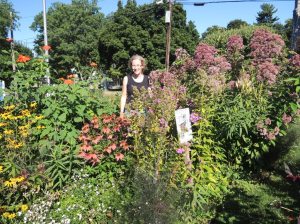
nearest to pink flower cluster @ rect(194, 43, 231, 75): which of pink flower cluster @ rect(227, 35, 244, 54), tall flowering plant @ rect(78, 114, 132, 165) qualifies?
pink flower cluster @ rect(227, 35, 244, 54)

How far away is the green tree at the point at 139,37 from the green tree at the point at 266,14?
4682 cm

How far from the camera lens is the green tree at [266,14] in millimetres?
79375

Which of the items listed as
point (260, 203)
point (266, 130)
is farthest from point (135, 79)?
point (260, 203)

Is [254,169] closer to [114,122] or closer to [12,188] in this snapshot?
[114,122]

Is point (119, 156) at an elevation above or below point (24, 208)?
above

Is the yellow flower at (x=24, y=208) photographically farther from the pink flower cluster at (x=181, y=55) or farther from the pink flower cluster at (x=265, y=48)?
the pink flower cluster at (x=265, y=48)

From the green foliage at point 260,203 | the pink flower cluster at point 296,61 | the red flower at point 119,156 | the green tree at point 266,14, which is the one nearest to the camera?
the green foliage at point 260,203

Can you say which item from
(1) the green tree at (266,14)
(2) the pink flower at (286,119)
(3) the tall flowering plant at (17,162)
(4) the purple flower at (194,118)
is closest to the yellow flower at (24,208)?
(3) the tall flowering plant at (17,162)

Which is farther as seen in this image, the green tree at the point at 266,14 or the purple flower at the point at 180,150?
the green tree at the point at 266,14

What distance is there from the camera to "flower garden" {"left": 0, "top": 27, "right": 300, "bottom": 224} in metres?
3.77

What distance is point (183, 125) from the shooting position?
400 cm

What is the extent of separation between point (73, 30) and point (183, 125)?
190ft

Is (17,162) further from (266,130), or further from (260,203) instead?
(266,130)

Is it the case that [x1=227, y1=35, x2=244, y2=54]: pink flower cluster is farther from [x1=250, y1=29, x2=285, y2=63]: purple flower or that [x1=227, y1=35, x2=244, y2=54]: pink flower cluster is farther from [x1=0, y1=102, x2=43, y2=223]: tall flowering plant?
[x1=0, y1=102, x2=43, y2=223]: tall flowering plant
